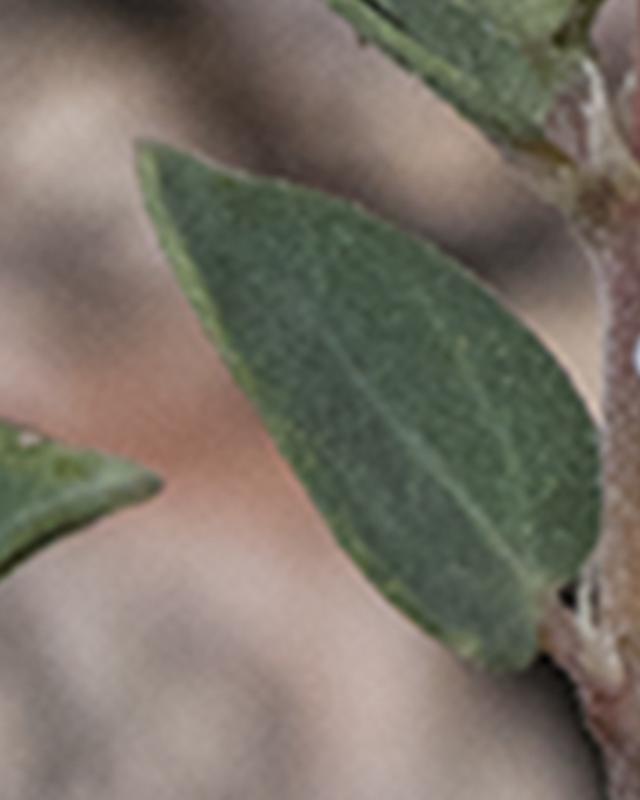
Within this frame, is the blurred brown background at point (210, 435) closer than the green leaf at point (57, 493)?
No

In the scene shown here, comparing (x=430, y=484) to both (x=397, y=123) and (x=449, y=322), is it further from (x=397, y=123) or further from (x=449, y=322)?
(x=397, y=123)

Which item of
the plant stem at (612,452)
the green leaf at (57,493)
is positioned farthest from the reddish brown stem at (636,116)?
the green leaf at (57,493)

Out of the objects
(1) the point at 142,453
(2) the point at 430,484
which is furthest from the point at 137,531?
(2) the point at 430,484

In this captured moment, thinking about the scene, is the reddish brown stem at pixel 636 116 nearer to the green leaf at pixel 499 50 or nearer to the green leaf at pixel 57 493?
the green leaf at pixel 499 50

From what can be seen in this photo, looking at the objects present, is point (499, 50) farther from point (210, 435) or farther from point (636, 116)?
point (210, 435)

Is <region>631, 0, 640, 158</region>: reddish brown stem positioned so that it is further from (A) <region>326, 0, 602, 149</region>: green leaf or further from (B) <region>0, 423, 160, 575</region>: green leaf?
(B) <region>0, 423, 160, 575</region>: green leaf

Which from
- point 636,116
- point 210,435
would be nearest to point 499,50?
point 636,116
